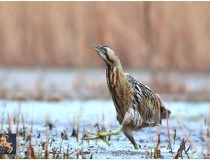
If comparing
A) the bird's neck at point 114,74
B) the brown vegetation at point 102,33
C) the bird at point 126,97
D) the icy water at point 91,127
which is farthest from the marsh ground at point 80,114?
the bird's neck at point 114,74

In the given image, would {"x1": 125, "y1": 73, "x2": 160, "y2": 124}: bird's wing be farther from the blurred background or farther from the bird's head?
the blurred background

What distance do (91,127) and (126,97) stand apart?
2.39 meters

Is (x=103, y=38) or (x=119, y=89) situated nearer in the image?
(x=119, y=89)

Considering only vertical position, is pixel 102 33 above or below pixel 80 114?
above

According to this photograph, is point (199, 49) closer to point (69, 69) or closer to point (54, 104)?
point (69, 69)

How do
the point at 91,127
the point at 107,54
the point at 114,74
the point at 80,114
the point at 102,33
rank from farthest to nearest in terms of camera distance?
the point at 102,33 → the point at 80,114 → the point at 91,127 → the point at 114,74 → the point at 107,54

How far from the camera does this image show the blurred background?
16250 mm

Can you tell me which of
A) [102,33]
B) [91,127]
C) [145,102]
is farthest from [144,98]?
[102,33]

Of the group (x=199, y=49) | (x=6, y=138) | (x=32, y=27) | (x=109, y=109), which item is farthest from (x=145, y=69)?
(x=6, y=138)

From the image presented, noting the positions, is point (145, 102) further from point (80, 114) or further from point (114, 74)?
point (80, 114)

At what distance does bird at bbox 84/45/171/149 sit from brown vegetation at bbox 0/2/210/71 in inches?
338

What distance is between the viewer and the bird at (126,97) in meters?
7.09

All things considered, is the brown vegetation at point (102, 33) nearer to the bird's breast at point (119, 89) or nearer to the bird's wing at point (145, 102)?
the bird's wing at point (145, 102)

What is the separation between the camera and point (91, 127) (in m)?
9.56
